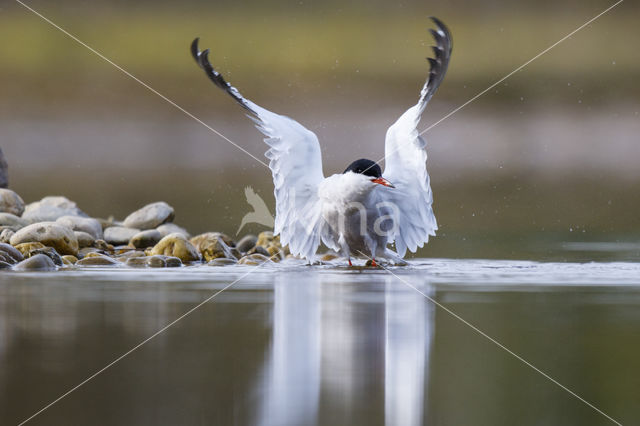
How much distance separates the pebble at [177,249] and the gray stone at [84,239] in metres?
0.90

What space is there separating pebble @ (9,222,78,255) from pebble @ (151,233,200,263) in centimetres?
67

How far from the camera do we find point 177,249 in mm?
6188

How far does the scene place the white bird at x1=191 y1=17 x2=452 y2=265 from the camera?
567 cm

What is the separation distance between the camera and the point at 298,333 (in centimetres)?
303

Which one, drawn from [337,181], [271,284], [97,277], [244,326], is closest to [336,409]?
[244,326]

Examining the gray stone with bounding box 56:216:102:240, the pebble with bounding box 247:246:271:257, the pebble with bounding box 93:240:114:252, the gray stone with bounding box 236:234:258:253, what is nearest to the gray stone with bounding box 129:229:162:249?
the pebble with bounding box 93:240:114:252

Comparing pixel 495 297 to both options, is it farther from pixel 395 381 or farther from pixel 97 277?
pixel 97 277

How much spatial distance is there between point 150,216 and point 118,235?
0.57m

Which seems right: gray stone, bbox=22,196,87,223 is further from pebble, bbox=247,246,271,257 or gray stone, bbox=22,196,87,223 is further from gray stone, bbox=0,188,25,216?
pebble, bbox=247,246,271,257

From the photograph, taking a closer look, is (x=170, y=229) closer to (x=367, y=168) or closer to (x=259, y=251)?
(x=259, y=251)

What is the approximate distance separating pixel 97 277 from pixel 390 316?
7.74ft

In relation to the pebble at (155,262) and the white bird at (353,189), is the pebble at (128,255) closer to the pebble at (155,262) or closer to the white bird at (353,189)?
the pebble at (155,262)

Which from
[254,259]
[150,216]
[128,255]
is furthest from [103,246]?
[254,259]

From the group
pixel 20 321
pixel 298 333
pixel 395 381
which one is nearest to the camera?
pixel 395 381
